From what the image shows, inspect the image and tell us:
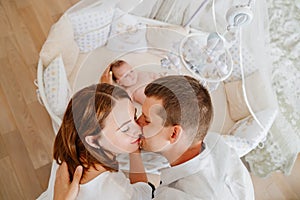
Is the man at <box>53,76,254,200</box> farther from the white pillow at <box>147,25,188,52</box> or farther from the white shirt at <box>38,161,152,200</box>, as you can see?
the white pillow at <box>147,25,188,52</box>

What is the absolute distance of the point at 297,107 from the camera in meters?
1.71

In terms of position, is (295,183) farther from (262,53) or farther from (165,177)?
(165,177)

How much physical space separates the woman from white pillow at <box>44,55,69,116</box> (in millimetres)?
342

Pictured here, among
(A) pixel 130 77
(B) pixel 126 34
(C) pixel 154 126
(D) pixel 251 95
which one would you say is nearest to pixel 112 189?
(C) pixel 154 126

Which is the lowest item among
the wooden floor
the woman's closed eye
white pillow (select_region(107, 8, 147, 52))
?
the wooden floor

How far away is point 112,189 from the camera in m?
1.14

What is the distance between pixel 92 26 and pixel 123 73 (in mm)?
297

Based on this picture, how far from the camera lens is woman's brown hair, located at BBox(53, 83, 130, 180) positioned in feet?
3.45

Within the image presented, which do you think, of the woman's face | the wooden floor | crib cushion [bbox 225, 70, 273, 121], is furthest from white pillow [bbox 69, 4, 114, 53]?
the woman's face

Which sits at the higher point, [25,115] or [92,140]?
[92,140]

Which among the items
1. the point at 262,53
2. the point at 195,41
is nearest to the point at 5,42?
the point at 195,41

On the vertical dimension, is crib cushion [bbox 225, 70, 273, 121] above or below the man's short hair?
below

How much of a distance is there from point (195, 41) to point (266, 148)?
0.54 metres

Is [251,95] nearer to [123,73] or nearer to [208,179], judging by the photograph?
[123,73]
